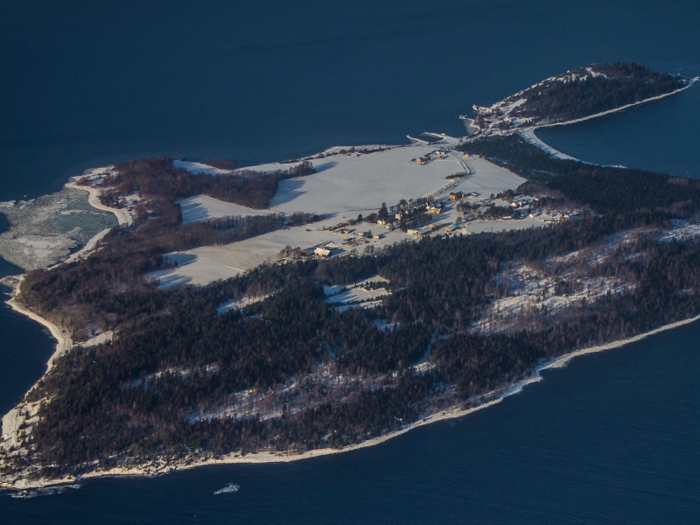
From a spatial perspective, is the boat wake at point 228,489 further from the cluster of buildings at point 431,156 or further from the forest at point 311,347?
the cluster of buildings at point 431,156

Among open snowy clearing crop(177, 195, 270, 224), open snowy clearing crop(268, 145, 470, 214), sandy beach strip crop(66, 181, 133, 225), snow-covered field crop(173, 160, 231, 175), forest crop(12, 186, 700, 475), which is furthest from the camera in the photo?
snow-covered field crop(173, 160, 231, 175)

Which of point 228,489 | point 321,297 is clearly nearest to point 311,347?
point 321,297

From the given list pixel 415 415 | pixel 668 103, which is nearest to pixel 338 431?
pixel 415 415

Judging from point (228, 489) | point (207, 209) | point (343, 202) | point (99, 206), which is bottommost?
point (228, 489)

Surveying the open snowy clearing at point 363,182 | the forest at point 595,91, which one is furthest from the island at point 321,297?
the forest at point 595,91

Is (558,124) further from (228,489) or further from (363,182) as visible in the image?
(228,489)

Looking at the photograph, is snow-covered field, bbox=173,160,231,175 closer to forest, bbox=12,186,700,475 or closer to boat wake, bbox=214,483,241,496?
forest, bbox=12,186,700,475

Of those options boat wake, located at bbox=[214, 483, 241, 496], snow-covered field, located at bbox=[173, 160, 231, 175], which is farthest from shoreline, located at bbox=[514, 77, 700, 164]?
boat wake, located at bbox=[214, 483, 241, 496]

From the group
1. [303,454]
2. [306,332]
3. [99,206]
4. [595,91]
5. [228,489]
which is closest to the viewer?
[228,489]
